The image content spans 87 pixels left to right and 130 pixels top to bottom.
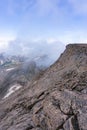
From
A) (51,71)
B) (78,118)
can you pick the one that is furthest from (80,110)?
(51,71)

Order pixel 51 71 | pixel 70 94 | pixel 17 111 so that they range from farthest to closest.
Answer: pixel 51 71, pixel 17 111, pixel 70 94

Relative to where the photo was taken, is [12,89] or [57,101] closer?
[57,101]

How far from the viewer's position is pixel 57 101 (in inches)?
1420

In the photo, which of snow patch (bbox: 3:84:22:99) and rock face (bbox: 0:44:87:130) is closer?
rock face (bbox: 0:44:87:130)

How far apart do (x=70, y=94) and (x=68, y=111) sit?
9.49 ft

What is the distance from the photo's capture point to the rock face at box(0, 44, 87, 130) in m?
32.8

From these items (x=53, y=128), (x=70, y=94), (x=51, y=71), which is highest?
(x=51, y=71)

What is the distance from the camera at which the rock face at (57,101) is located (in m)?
32.8

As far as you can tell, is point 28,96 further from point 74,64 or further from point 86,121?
point 86,121

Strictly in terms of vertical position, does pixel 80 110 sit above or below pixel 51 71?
below

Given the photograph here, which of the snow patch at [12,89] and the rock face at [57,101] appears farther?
the snow patch at [12,89]

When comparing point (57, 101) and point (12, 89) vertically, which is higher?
point (12, 89)

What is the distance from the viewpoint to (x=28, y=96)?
48.4 metres

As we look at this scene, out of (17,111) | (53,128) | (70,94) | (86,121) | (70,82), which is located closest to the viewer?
(86,121)
